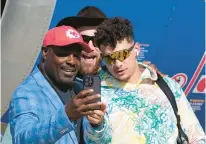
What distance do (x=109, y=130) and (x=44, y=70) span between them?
16.2 inches

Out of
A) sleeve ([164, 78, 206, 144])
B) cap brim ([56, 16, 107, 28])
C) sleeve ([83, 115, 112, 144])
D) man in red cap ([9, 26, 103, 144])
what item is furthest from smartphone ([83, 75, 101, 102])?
cap brim ([56, 16, 107, 28])

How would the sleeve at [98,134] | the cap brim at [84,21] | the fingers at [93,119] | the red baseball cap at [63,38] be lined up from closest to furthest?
the fingers at [93,119] → the sleeve at [98,134] → the red baseball cap at [63,38] → the cap brim at [84,21]

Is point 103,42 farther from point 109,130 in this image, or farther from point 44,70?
point 109,130

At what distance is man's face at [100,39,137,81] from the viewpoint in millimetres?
2145

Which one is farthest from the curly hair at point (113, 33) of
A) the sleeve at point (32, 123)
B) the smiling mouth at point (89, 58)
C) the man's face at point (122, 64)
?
the sleeve at point (32, 123)

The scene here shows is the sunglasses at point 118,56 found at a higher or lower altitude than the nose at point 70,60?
higher

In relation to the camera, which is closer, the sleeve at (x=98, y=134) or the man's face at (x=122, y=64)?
the sleeve at (x=98, y=134)

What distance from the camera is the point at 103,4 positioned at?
3697mm

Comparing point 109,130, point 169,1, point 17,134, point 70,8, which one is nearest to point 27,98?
point 17,134

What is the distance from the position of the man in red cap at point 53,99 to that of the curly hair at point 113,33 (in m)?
0.10

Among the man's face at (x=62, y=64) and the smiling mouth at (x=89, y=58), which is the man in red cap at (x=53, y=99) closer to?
the man's face at (x=62, y=64)

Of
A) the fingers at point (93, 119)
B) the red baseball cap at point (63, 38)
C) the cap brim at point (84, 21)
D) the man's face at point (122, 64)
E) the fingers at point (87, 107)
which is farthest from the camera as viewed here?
the cap brim at point (84, 21)

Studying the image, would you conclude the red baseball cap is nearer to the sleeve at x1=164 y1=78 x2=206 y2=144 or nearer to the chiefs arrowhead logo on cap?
the chiefs arrowhead logo on cap

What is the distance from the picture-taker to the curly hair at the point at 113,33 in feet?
7.13
